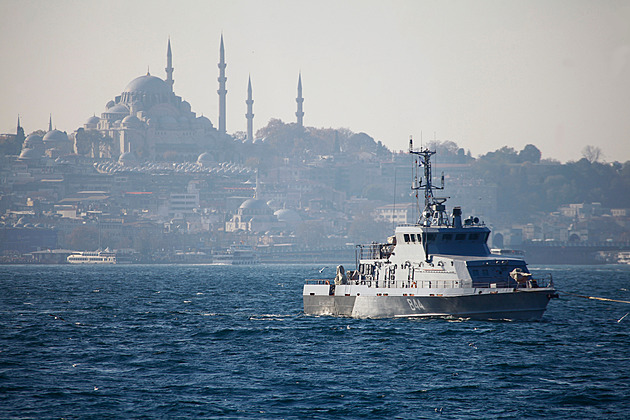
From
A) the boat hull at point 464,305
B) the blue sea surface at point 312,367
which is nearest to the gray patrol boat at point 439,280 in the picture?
the boat hull at point 464,305

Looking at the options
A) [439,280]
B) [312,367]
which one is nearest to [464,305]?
[439,280]

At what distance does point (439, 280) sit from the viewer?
5447cm

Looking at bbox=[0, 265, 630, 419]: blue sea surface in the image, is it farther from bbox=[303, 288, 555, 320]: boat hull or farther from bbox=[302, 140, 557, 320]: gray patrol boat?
bbox=[302, 140, 557, 320]: gray patrol boat

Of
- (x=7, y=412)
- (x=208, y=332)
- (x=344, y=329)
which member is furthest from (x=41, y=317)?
(x=7, y=412)

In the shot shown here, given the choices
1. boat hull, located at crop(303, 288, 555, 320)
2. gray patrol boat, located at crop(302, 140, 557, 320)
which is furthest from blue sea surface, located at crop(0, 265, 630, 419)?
gray patrol boat, located at crop(302, 140, 557, 320)

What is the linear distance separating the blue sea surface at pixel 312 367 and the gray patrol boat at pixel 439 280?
3.01 feet

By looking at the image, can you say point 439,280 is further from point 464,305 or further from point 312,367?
point 312,367

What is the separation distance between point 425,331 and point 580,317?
1735 cm

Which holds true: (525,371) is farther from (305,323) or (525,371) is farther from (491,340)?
(305,323)

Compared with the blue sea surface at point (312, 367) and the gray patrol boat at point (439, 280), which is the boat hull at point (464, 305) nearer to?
the gray patrol boat at point (439, 280)

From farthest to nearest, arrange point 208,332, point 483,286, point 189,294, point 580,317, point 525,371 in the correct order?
point 189,294, point 580,317, point 208,332, point 483,286, point 525,371

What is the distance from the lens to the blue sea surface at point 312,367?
118 ft

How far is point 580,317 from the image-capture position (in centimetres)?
6612

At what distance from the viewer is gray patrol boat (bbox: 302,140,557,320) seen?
2089 inches
